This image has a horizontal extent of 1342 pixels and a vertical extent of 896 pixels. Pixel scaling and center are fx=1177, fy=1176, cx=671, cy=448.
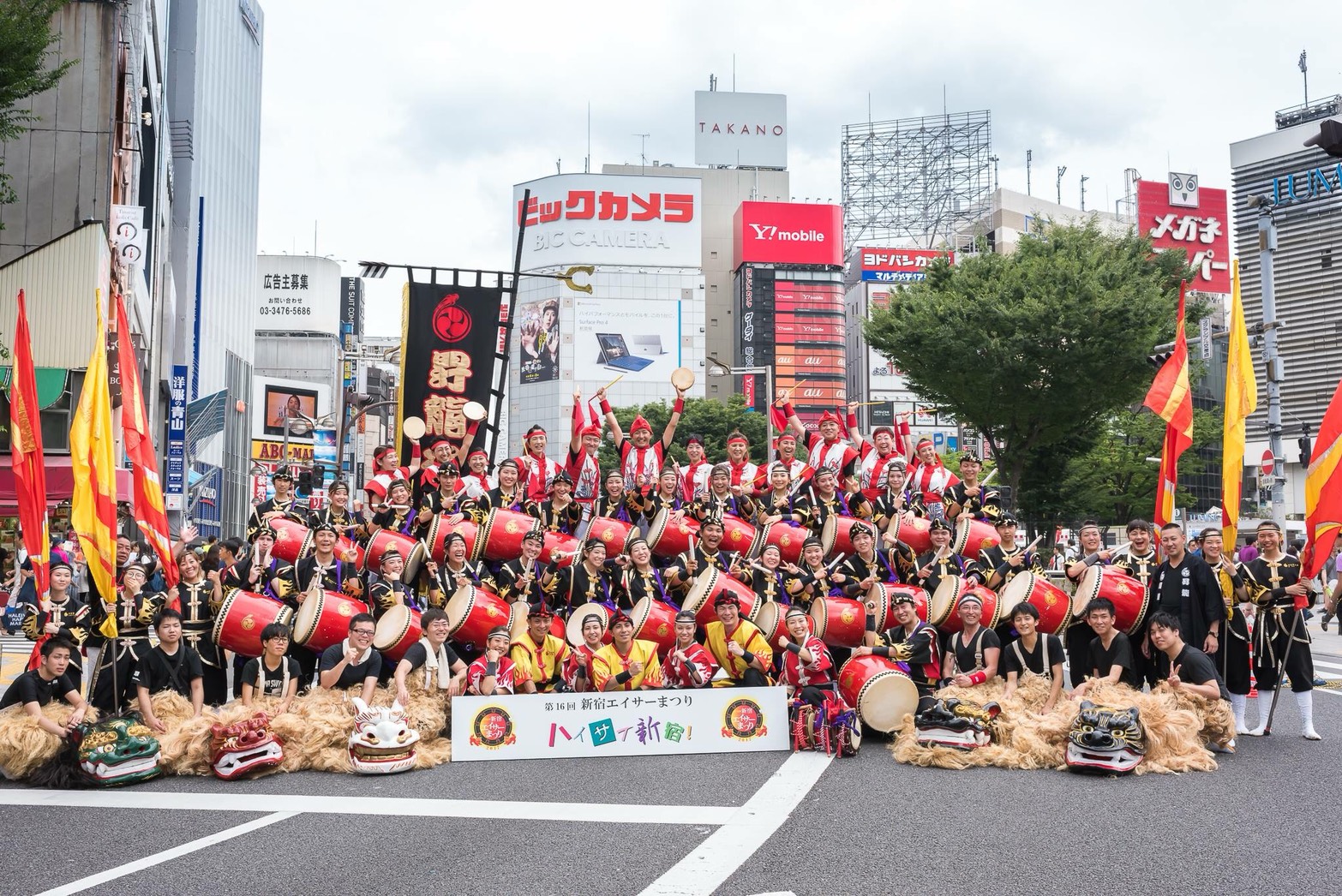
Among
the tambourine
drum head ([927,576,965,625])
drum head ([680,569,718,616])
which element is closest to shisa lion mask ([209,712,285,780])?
drum head ([680,569,718,616])

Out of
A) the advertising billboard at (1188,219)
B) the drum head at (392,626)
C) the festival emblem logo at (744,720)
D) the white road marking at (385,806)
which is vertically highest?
the advertising billboard at (1188,219)

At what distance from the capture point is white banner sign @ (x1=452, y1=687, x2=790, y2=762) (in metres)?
8.25

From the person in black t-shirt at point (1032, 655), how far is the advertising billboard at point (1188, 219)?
59.7 m

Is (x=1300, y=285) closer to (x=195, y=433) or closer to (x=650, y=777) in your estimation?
(x=195, y=433)

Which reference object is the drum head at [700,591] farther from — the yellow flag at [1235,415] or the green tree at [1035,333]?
the green tree at [1035,333]

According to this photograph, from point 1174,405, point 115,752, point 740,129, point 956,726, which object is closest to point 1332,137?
point 1174,405

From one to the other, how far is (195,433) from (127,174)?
→ 1327 cm

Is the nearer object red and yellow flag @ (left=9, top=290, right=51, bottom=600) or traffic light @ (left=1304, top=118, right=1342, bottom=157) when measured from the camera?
red and yellow flag @ (left=9, top=290, right=51, bottom=600)

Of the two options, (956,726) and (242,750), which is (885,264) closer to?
(956,726)

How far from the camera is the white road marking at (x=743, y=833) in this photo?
522cm

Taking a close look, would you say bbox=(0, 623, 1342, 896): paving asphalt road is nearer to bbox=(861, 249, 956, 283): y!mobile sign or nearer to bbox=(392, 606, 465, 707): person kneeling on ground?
bbox=(392, 606, 465, 707): person kneeling on ground

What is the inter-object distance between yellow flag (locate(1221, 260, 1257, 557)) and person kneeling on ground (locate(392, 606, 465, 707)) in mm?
6252

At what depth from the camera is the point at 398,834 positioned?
611 cm

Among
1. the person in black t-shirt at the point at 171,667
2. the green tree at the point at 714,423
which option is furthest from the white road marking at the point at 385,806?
the green tree at the point at 714,423
